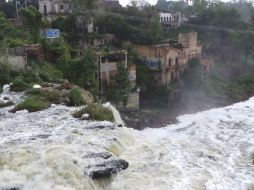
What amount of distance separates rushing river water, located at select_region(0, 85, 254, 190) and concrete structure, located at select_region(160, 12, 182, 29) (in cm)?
2606

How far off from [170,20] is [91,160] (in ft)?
104

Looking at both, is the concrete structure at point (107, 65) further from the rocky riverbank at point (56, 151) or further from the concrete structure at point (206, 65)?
the rocky riverbank at point (56, 151)

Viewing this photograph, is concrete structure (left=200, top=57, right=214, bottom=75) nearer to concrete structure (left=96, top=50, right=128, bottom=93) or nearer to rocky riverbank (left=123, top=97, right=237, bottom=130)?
rocky riverbank (left=123, top=97, right=237, bottom=130)

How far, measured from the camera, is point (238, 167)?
34.3ft

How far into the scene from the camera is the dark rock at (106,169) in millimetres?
7809

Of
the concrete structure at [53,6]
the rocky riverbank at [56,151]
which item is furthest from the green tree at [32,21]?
the rocky riverbank at [56,151]

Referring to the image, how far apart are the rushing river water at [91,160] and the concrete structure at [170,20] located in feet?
85.5

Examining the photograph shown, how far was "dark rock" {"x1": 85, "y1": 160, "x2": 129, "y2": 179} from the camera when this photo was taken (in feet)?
25.6

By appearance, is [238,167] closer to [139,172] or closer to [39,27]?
[139,172]

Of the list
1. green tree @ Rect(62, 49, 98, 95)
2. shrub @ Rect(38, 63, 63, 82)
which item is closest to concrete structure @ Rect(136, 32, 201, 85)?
green tree @ Rect(62, 49, 98, 95)

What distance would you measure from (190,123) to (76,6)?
1278cm

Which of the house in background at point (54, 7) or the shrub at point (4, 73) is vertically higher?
the house in background at point (54, 7)

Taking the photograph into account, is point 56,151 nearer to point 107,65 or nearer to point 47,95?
point 47,95

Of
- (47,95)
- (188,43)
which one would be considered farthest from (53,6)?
(47,95)
